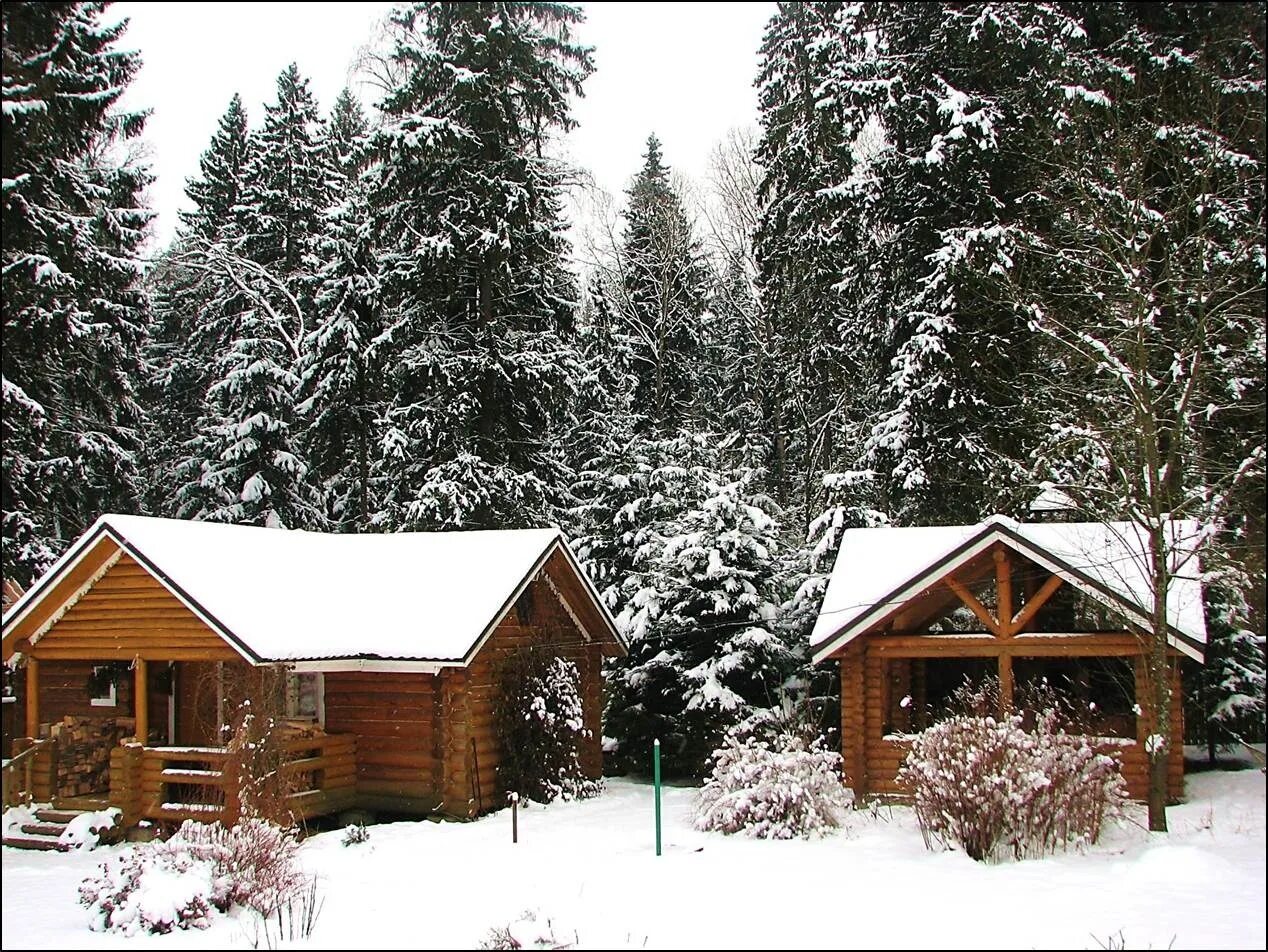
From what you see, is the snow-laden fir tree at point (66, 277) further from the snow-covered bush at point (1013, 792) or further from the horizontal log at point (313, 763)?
the snow-covered bush at point (1013, 792)

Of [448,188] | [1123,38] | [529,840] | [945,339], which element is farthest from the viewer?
[448,188]

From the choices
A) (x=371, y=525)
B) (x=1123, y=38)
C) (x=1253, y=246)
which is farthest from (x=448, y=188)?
(x=1253, y=246)

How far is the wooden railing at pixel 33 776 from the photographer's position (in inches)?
669

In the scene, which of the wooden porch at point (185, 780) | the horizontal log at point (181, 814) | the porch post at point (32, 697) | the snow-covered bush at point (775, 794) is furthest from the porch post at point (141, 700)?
the snow-covered bush at point (775, 794)

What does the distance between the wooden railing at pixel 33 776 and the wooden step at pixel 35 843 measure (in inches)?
41.5

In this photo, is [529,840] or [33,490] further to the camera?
[33,490]

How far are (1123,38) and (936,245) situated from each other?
5.62 meters

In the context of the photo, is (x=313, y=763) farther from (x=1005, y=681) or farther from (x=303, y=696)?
(x=1005, y=681)

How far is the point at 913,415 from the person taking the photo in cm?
2206

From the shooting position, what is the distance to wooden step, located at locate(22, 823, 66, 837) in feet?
52.1

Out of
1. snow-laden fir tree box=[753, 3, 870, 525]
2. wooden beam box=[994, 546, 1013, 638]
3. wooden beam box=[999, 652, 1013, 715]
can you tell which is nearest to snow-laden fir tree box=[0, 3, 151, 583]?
wooden beam box=[994, 546, 1013, 638]

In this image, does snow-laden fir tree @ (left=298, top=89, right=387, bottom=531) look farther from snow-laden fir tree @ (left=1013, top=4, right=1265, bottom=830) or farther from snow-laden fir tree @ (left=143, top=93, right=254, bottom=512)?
snow-laden fir tree @ (left=1013, top=4, right=1265, bottom=830)

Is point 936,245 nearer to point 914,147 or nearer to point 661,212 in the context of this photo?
point 914,147

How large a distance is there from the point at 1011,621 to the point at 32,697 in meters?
15.5
